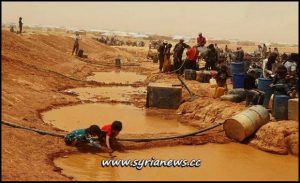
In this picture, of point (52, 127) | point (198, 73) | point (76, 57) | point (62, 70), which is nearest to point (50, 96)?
point (52, 127)

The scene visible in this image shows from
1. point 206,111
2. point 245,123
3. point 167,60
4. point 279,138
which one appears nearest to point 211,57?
point 167,60

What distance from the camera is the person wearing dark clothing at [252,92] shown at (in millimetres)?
10922

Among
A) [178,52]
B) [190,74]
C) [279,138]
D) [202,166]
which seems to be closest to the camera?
[202,166]

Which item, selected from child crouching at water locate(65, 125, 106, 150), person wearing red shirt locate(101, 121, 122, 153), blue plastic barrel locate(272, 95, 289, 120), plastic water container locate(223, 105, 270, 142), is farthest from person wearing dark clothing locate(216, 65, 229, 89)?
child crouching at water locate(65, 125, 106, 150)

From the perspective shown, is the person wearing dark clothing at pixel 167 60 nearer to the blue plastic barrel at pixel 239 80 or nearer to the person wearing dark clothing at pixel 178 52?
the person wearing dark clothing at pixel 178 52

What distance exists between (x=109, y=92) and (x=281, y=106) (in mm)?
8611

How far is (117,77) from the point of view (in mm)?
23172

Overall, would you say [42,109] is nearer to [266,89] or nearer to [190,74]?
[266,89]

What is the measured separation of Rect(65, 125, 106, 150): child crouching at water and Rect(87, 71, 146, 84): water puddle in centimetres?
1245

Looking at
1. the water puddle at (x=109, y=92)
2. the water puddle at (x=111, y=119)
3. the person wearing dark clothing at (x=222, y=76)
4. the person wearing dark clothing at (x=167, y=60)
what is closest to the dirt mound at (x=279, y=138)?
the water puddle at (x=111, y=119)

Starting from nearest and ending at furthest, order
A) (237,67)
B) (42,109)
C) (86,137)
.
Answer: (86,137) < (42,109) < (237,67)

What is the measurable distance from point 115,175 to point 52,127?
11.4 ft

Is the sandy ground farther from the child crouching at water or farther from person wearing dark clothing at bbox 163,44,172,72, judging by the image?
person wearing dark clothing at bbox 163,44,172,72

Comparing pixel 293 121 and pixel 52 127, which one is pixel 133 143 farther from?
pixel 293 121
